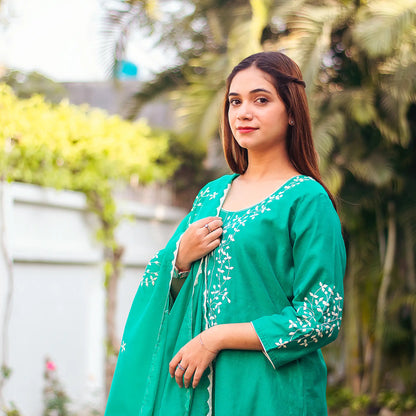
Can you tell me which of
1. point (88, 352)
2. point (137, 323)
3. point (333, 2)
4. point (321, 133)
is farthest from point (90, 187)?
point (137, 323)

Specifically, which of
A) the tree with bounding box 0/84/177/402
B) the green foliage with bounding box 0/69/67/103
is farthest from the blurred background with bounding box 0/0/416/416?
the green foliage with bounding box 0/69/67/103

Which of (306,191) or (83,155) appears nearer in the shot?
(306,191)

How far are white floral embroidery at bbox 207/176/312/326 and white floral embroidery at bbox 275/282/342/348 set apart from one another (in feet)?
0.71

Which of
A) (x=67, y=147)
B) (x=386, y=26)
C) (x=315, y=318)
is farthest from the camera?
(x=386, y=26)

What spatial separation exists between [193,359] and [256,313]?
0.21 m

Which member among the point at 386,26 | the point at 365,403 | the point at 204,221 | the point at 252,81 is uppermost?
the point at 386,26

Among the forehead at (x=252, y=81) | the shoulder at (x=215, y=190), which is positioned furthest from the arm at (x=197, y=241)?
the forehead at (x=252, y=81)

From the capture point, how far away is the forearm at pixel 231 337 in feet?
5.93

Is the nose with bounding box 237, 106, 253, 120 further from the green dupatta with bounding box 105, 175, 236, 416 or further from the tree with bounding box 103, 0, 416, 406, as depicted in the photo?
the tree with bounding box 103, 0, 416, 406

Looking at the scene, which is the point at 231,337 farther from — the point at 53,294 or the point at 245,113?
the point at 53,294

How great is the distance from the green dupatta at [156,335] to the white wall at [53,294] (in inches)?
103

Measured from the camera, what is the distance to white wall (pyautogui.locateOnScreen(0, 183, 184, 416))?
460 centimetres

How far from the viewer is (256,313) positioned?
1.87m

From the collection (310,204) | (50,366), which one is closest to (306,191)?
(310,204)
